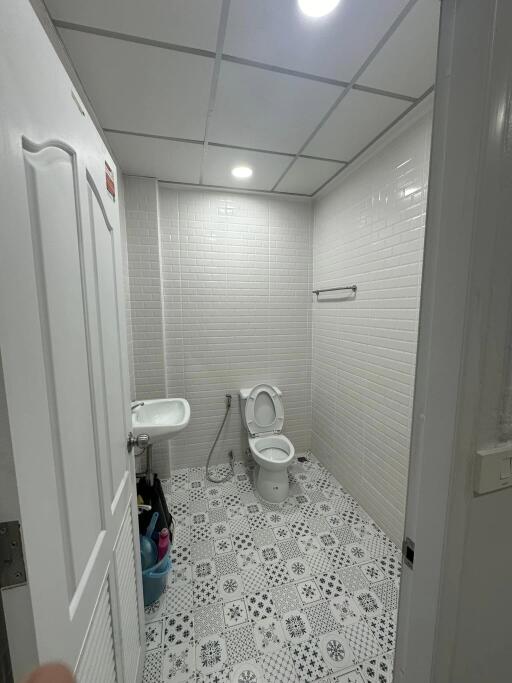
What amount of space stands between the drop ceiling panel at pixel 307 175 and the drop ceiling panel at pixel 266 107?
0.79 ft

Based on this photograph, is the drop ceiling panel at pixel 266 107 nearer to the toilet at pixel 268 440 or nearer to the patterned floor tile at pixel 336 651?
the toilet at pixel 268 440

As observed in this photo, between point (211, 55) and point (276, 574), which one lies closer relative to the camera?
point (211, 55)

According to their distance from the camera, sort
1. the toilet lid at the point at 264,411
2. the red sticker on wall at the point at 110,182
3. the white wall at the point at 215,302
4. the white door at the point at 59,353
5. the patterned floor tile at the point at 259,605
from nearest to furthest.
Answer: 1. the white door at the point at 59,353
2. the red sticker on wall at the point at 110,182
3. the patterned floor tile at the point at 259,605
4. the white wall at the point at 215,302
5. the toilet lid at the point at 264,411

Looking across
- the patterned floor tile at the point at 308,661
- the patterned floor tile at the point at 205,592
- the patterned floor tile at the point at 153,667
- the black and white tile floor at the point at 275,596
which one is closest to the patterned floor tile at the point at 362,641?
the black and white tile floor at the point at 275,596

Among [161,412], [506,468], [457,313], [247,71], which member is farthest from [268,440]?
[247,71]

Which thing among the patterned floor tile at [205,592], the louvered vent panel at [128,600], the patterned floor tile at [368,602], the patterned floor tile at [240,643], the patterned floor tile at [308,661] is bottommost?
the patterned floor tile at [205,592]

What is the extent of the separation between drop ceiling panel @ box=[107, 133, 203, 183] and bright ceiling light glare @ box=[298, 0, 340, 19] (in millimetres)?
919

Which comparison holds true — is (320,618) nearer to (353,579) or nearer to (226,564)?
(353,579)

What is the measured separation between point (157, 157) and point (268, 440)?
220cm

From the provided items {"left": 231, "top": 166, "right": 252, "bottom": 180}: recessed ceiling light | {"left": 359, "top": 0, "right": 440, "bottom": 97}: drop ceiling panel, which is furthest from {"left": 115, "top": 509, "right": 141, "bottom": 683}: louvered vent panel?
{"left": 231, "top": 166, "right": 252, "bottom": 180}: recessed ceiling light

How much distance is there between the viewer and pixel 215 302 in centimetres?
240

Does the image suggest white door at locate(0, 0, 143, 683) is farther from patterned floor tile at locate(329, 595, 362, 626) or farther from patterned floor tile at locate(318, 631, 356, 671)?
patterned floor tile at locate(329, 595, 362, 626)

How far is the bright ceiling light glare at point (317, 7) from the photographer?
89 centimetres

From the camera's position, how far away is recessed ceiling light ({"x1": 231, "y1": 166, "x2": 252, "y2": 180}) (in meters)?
1.96
